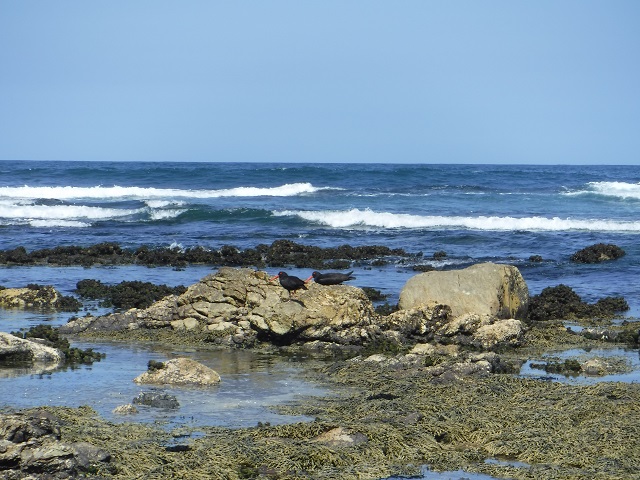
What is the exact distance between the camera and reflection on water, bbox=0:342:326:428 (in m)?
8.73

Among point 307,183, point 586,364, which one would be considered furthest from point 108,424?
point 307,183

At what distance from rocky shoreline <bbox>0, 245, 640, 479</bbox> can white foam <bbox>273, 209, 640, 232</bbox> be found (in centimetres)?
2062

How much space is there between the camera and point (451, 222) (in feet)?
123

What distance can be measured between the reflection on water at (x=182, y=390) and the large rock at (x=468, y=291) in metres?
3.11

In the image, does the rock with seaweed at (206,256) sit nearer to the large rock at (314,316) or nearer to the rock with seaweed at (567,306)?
the rock with seaweed at (567,306)

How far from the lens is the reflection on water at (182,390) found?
8.73 metres

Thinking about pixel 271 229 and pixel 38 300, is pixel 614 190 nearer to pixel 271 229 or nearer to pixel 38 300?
pixel 271 229

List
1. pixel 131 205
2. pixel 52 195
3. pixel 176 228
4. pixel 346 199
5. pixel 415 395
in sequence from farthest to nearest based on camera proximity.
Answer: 1. pixel 52 195
2. pixel 346 199
3. pixel 131 205
4. pixel 176 228
5. pixel 415 395

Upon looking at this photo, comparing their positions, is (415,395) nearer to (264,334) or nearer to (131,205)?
(264,334)

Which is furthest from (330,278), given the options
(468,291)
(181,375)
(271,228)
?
(271,228)

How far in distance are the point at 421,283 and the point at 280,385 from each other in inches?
181

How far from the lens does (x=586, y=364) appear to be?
11.3 m

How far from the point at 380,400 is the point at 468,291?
500 cm

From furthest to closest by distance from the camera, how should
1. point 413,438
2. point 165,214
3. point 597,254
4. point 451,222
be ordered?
point 165,214, point 451,222, point 597,254, point 413,438
